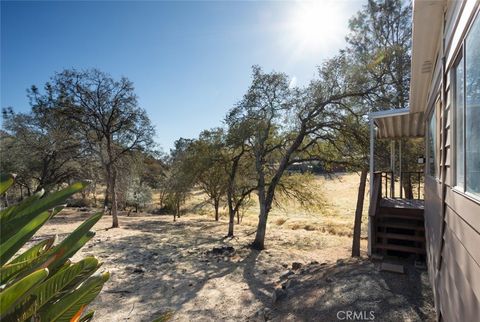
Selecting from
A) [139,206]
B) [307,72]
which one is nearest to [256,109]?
[307,72]

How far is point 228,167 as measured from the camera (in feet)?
41.1

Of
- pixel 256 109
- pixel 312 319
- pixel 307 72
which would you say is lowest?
pixel 312 319

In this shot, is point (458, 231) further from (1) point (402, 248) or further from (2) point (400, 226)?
(2) point (400, 226)

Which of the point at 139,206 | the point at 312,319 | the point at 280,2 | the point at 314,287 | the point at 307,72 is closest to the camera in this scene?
the point at 312,319

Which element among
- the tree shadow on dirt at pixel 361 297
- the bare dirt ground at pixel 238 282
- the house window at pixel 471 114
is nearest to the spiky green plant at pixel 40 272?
the bare dirt ground at pixel 238 282

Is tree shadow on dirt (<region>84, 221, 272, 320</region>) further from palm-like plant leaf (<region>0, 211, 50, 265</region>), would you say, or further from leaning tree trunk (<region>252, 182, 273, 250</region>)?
palm-like plant leaf (<region>0, 211, 50, 265</region>)

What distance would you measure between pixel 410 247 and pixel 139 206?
2209 cm

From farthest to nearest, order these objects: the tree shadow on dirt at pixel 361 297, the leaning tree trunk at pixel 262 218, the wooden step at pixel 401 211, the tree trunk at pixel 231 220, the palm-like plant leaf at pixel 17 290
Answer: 1. the tree trunk at pixel 231 220
2. the leaning tree trunk at pixel 262 218
3. the wooden step at pixel 401 211
4. the tree shadow on dirt at pixel 361 297
5. the palm-like plant leaf at pixel 17 290

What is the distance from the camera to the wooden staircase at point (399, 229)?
5566mm

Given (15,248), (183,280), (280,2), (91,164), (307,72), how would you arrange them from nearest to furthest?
(15,248), (280,2), (183,280), (307,72), (91,164)

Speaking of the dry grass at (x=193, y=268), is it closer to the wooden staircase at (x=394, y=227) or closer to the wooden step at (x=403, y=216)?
the wooden staircase at (x=394, y=227)

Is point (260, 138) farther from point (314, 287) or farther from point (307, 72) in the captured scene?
point (314, 287)

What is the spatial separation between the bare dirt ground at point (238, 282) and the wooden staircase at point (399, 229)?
1.98ft

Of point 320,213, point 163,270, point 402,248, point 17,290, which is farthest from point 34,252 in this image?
point 320,213
